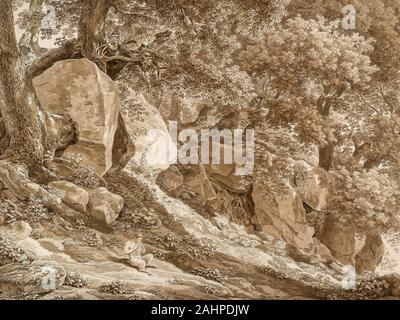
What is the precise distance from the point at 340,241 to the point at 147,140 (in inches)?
129

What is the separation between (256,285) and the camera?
7785 millimetres

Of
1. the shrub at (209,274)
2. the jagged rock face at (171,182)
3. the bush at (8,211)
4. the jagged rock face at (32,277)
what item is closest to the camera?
the jagged rock face at (32,277)

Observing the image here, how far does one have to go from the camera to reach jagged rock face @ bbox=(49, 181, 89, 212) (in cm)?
770

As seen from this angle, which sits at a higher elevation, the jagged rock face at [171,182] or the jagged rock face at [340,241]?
the jagged rock face at [171,182]

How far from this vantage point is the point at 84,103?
7801mm

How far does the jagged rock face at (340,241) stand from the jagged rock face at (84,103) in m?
3.48

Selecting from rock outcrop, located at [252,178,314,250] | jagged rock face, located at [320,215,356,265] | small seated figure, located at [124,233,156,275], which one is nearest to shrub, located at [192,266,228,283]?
small seated figure, located at [124,233,156,275]

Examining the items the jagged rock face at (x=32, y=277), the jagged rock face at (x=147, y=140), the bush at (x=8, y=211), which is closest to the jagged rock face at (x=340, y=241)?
the jagged rock face at (x=147, y=140)

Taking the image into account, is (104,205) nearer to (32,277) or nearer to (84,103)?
(32,277)

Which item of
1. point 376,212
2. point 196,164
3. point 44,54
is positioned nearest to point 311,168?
point 376,212

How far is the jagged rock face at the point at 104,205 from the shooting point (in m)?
7.70

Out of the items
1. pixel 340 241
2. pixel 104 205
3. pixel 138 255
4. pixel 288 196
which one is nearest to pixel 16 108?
pixel 104 205

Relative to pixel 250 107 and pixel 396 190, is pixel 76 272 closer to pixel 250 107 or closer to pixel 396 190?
pixel 250 107

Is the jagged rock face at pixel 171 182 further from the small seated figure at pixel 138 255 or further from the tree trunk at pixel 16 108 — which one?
the tree trunk at pixel 16 108
